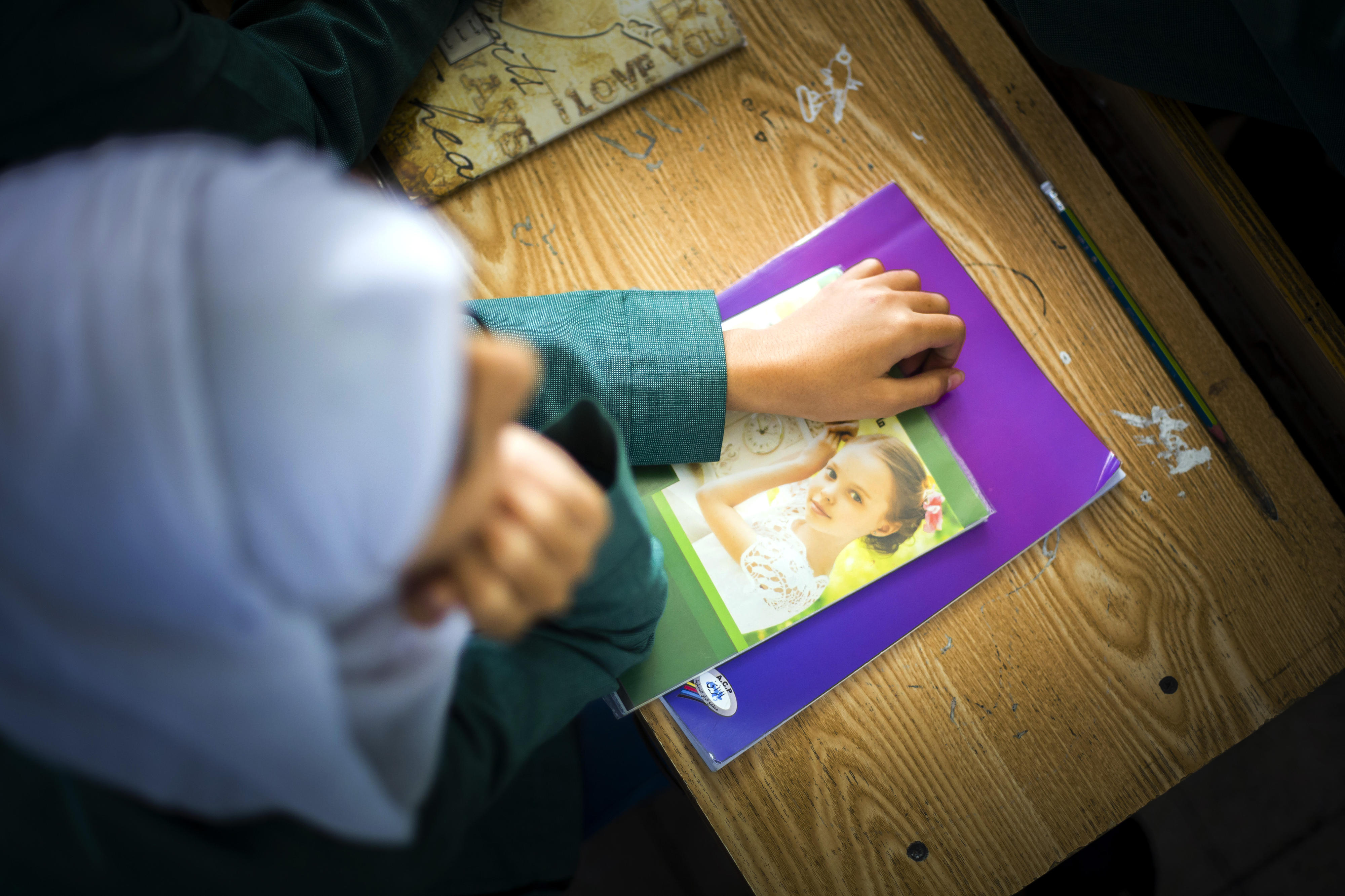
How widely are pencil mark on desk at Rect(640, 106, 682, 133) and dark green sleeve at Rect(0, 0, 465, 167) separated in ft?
0.59

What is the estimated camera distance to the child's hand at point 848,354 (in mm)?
561

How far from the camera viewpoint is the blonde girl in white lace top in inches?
22.0

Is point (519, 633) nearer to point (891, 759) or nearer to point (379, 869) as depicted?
point (379, 869)

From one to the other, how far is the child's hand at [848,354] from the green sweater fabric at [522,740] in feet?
0.11

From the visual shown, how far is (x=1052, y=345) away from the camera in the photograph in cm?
62

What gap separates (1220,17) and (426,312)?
69 centimetres

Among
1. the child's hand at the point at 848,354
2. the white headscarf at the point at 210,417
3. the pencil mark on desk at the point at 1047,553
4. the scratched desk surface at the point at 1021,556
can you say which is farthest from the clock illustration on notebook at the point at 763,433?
the white headscarf at the point at 210,417

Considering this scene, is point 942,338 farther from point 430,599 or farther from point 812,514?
point 430,599

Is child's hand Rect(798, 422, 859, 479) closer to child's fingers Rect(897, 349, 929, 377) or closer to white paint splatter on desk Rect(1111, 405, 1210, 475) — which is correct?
child's fingers Rect(897, 349, 929, 377)

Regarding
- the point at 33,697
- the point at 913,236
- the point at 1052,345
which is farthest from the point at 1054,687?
the point at 33,697

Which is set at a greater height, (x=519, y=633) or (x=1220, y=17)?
(x=1220, y=17)

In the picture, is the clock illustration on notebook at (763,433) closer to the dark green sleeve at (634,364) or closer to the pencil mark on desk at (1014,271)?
the dark green sleeve at (634,364)

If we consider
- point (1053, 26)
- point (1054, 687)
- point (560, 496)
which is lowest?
point (1054, 687)

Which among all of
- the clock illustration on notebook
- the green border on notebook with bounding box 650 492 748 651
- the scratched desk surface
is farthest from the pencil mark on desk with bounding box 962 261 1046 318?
the green border on notebook with bounding box 650 492 748 651
